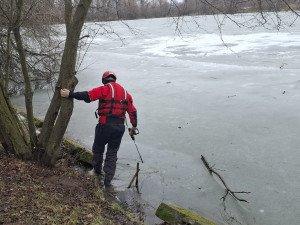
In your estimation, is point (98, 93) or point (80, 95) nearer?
point (80, 95)

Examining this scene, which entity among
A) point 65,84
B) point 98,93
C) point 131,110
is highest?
point 65,84

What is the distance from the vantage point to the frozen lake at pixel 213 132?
5.24m

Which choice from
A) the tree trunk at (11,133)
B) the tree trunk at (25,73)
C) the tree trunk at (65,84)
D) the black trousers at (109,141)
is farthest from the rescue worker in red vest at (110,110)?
the tree trunk at (11,133)

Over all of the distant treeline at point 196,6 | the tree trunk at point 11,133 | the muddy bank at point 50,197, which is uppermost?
the distant treeline at point 196,6

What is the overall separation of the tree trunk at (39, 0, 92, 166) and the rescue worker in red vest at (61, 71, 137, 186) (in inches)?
7.9

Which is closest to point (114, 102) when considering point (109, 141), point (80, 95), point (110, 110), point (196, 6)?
point (110, 110)

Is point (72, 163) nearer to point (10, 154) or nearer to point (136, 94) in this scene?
point (10, 154)

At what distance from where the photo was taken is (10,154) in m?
5.06

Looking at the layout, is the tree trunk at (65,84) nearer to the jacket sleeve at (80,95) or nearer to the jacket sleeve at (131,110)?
the jacket sleeve at (80,95)

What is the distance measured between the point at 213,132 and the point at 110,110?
3818mm

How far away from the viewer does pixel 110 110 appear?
16.1 feet

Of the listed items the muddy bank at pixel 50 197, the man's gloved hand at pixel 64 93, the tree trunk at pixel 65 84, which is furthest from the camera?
the man's gloved hand at pixel 64 93

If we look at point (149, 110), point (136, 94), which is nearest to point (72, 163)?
point (149, 110)

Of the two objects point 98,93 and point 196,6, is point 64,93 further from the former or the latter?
point 196,6
